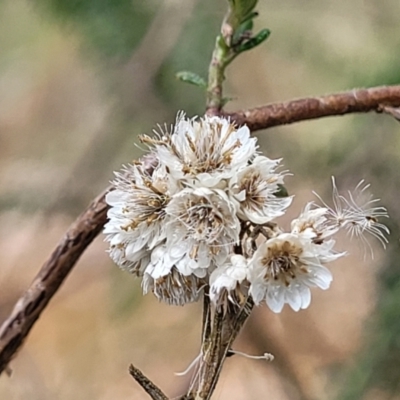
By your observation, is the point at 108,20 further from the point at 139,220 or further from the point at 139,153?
the point at 139,220

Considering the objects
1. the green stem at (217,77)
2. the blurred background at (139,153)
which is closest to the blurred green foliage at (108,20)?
the blurred background at (139,153)

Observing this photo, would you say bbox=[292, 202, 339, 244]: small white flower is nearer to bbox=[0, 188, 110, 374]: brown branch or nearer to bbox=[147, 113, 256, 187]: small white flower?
bbox=[147, 113, 256, 187]: small white flower

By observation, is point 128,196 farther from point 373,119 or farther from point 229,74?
point 229,74

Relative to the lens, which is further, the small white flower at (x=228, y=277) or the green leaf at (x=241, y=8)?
the green leaf at (x=241, y=8)

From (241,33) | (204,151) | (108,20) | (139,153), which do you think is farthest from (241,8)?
(139,153)

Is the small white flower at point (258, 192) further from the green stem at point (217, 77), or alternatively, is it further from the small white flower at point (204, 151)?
the green stem at point (217, 77)

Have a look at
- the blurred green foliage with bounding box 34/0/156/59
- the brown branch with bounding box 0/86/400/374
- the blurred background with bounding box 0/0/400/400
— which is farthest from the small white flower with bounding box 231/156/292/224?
the blurred green foliage with bounding box 34/0/156/59

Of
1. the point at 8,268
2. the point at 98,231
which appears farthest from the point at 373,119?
the point at 8,268
